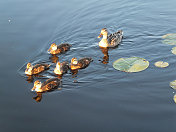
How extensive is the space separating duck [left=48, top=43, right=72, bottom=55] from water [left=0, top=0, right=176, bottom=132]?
187 millimetres

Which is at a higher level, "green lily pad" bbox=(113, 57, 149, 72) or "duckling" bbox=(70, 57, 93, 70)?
"duckling" bbox=(70, 57, 93, 70)

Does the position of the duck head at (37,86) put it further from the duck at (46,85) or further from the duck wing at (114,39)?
the duck wing at (114,39)

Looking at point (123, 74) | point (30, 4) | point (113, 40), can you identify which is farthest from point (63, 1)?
point (123, 74)

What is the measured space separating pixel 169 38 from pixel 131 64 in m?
2.17

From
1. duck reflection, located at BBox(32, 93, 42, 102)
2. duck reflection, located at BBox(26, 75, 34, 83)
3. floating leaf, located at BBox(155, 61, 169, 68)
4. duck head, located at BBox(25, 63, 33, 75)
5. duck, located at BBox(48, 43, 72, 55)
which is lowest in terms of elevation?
duck reflection, located at BBox(32, 93, 42, 102)

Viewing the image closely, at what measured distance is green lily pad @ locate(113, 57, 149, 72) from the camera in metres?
8.22

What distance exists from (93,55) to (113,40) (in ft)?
3.05

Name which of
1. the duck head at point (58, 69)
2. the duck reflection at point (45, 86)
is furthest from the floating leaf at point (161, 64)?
the duck reflection at point (45, 86)

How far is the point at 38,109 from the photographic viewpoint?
6.91m

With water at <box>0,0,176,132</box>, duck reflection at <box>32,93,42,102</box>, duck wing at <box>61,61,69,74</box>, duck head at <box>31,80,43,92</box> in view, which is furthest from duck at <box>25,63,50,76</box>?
duck reflection at <box>32,93,42,102</box>

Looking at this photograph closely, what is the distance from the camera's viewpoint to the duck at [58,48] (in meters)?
9.30

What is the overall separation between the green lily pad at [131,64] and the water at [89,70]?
0.60 feet

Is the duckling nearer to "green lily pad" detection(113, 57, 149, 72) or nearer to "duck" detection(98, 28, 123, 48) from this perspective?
"green lily pad" detection(113, 57, 149, 72)

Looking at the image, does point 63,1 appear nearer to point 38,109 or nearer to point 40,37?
point 40,37
